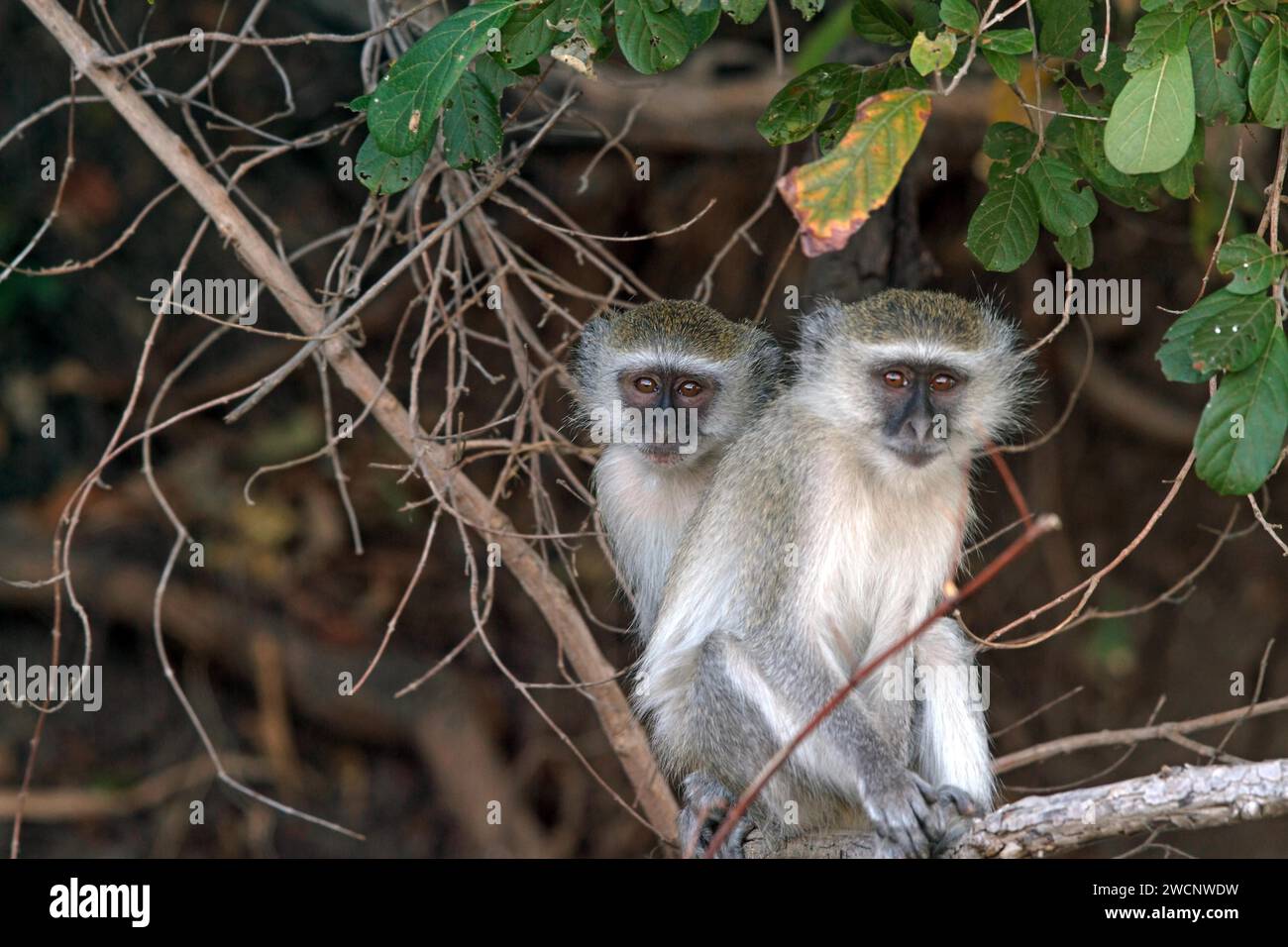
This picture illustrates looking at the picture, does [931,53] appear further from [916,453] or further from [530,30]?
[916,453]

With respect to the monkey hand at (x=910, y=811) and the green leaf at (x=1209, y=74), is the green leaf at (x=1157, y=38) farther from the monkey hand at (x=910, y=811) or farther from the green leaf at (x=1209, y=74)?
the monkey hand at (x=910, y=811)

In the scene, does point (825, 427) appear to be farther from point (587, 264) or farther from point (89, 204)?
point (89, 204)

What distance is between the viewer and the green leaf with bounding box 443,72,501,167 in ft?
12.0

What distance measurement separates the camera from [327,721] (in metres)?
7.70

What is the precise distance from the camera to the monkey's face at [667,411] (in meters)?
4.69

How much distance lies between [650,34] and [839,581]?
159cm

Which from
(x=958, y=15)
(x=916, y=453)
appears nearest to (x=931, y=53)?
(x=958, y=15)

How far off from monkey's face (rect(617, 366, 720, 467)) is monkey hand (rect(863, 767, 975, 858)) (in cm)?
131

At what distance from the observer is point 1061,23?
144 inches

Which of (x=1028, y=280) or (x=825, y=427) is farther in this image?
(x=1028, y=280)

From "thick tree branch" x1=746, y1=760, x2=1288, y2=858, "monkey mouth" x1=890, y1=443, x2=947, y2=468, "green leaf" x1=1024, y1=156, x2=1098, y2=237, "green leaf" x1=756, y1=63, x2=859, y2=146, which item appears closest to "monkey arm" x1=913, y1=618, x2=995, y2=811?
"monkey mouth" x1=890, y1=443, x2=947, y2=468

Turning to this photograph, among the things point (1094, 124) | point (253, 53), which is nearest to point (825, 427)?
point (1094, 124)

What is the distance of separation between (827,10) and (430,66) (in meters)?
4.14

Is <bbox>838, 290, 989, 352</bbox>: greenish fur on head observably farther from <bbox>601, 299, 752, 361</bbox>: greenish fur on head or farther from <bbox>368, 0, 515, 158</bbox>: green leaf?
<bbox>368, 0, 515, 158</bbox>: green leaf
